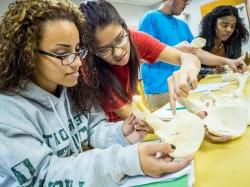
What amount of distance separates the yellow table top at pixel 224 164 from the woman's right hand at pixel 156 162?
0.18ft

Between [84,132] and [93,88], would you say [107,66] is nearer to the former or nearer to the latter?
[93,88]

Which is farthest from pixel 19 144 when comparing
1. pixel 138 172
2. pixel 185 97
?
pixel 185 97

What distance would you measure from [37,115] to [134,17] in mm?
5087

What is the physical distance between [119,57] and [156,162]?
533 millimetres

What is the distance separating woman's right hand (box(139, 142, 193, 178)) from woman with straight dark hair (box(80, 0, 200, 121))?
0.90 feet

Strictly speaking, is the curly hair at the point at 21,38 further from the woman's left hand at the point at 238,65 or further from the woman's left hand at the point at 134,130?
the woman's left hand at the point at 238,65

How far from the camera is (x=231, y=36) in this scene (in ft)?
7.63

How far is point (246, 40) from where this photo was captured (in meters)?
2.51

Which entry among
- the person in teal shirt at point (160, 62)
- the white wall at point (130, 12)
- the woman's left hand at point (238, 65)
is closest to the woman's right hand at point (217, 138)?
the person in teal shirt at point (160, 62)

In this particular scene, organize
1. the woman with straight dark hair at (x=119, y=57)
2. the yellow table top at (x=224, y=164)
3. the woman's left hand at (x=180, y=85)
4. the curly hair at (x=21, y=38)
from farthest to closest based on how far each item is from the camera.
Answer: the woman with straight dark hair at (x=119, y=57) → the woman's left hand at (x=180, y=85) → the curly hair at (x=21, y=38) → the yellow table top at (x=224, y=164)


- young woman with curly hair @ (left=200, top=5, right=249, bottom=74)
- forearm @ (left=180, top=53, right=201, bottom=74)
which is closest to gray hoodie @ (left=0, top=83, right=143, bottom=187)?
forearm @ (left=180, top=53, right=201, bottom=74)

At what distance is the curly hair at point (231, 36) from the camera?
2215 mm

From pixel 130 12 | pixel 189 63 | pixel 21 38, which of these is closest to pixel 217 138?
pixel 189 63

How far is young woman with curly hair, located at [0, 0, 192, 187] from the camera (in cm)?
51
